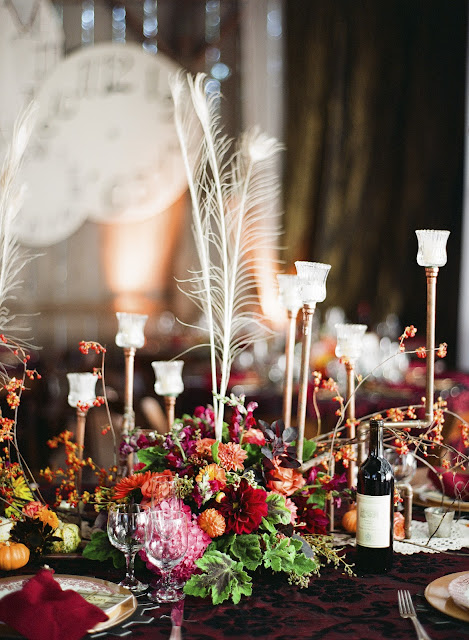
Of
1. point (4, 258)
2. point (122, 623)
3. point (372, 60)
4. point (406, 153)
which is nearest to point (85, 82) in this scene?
point (372, 60)

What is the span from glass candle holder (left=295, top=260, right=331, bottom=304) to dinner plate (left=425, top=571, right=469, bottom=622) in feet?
1.70

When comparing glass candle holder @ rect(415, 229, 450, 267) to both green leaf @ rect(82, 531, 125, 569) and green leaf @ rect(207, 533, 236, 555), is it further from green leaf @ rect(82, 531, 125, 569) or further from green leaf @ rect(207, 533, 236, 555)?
green leaf @ rect(82, 531, 125, 569)

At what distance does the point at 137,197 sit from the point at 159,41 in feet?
4.26

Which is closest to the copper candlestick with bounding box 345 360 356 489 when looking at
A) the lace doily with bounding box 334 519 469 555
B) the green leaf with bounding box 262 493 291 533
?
the lace doily with bounding box 334 519 469 555

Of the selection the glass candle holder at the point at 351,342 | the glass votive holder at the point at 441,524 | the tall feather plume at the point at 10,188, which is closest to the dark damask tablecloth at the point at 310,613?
the glass votive holder at the point at 441,524

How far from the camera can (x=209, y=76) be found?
21.9 feet

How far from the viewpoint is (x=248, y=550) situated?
4.32 feet

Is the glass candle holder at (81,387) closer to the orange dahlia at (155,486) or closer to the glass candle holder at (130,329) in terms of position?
the glass candle holder at (130,329)

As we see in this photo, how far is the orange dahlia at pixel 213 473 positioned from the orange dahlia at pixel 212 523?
0.06m

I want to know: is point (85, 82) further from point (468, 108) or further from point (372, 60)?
point (468, 108)

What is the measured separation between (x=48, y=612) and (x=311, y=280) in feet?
2.34

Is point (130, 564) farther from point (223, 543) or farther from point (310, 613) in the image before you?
point (310, 613)

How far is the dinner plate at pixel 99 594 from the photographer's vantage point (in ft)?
3.66

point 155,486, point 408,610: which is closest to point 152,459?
point 155,486
